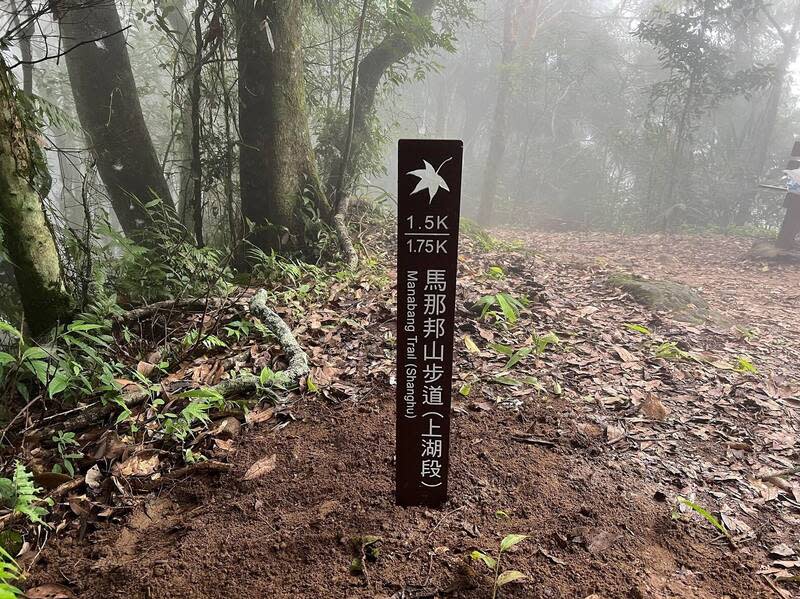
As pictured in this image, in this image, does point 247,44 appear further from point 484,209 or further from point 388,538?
point 484,209

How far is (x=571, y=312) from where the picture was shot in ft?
15.8

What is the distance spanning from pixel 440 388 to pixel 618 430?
1.49 meters

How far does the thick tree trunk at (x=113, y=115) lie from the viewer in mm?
5320

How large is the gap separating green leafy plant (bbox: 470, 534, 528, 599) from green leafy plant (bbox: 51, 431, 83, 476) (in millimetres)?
1980

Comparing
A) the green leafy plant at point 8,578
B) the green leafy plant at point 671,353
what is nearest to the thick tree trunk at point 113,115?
the green leafy plant at point 8,578

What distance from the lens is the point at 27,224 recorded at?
274 cm

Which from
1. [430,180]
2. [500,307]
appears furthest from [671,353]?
[430,180]

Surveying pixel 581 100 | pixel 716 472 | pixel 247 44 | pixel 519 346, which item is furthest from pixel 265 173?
pixel 581 100

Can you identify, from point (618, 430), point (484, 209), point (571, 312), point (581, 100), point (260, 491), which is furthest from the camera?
point (581, 100)

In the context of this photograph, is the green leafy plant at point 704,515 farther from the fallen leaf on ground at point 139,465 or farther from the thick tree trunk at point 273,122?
the thick tree trunk at point 273,122

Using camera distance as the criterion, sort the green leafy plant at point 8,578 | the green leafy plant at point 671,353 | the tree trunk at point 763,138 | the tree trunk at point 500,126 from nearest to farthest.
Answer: the green leafy plant at point 8,578
the green leafy plant at point 671,353
the tree trunk at point 763,138
the tree trunk at point 500,126

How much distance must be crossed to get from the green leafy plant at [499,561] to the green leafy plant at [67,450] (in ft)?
6.50

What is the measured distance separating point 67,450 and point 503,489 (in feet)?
7.42

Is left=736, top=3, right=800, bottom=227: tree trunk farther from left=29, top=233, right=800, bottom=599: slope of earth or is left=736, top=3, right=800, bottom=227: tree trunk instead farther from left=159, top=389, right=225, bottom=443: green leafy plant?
left=159, top=389, right=225, bottom=443: green leafy plant
